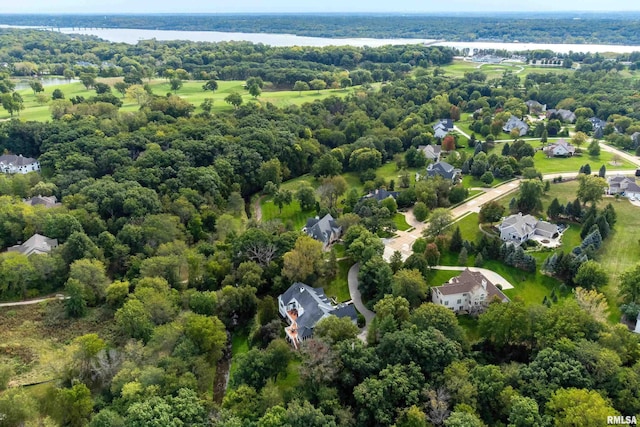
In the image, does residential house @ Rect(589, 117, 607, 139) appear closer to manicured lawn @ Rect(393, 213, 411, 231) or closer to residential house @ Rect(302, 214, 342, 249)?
manicured lawn @ Rect(393, 213, 411, 231)

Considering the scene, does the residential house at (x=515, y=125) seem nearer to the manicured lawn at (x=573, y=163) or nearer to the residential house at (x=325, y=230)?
the manicured lawn at (x=573, y=163)

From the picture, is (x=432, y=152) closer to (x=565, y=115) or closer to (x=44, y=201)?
(x=565, y=115)

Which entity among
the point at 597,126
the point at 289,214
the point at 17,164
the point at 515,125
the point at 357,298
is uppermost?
the point at 17,164

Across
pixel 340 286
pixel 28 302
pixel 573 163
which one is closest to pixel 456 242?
pixel 340 286

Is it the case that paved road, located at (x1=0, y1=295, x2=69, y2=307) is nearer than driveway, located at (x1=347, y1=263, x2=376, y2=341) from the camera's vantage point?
No

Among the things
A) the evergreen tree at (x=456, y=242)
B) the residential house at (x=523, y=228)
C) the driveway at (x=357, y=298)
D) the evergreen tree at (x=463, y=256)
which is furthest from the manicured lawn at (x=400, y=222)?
the residential house at (x=523, y=228)

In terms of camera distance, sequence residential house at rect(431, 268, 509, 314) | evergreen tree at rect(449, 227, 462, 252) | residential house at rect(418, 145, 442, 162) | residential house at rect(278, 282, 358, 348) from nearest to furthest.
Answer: residential house at rect(278, 282, 358, 348) → residential house at rect(431, 268, 509, 314) → evergreen tree at rect(449, 227, 462, 252) → residential house at rect(418, 145, 442, 162)

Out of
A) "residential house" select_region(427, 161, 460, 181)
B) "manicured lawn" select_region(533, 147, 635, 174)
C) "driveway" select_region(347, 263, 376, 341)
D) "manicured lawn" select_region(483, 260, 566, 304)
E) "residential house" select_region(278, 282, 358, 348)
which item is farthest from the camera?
"manicured lawn" select_region(533, 147, 635, 174)

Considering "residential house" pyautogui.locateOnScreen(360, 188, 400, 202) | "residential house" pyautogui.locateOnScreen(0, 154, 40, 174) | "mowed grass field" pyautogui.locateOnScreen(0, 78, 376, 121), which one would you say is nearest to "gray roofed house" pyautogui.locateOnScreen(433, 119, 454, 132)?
"mowed grass field" pyautogui.locateOnScreen(0, 78, 376, 121)
